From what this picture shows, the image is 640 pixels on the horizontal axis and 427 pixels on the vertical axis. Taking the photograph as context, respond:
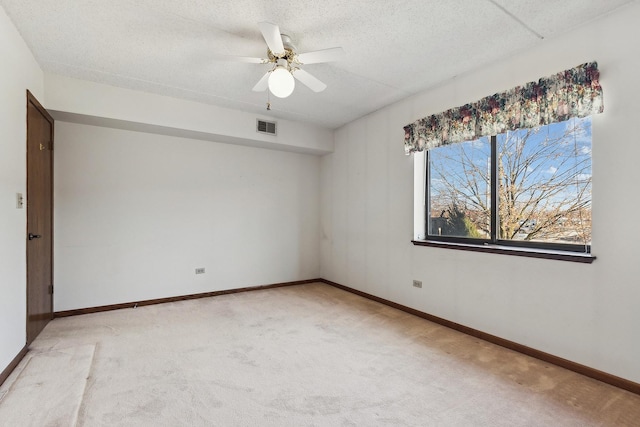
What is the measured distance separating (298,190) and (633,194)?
4.10 m

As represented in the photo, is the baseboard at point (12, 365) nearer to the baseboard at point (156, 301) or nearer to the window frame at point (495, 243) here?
the baseboard at point (156, 301)

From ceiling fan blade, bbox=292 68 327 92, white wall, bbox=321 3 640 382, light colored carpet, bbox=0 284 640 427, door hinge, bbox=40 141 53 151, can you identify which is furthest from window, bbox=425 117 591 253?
door hinge, bbox=40 141 53 151

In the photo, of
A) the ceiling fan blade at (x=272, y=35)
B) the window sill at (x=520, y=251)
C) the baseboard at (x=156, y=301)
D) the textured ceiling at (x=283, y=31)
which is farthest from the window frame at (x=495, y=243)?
the baseboard at (x=156, y=301)

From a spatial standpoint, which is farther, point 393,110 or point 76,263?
point 393,110

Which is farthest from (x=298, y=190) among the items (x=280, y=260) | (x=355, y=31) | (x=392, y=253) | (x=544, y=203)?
(x=544, y=203)

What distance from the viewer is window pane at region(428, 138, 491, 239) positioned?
10.3 ft

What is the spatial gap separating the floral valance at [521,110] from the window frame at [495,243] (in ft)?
0.85

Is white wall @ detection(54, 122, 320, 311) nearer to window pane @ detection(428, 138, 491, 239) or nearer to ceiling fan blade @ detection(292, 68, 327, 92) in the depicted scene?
ceiling fan blade @ detection(292, 68, 327, 92)

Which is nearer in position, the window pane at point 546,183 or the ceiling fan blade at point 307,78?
the window pane at point 546,183

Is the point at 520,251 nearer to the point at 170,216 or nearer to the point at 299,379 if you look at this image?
the point at 299,379

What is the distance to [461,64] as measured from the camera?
2906mm

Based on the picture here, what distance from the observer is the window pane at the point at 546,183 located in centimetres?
242

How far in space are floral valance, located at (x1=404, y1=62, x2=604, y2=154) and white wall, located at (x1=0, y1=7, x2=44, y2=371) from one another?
376 centimetres

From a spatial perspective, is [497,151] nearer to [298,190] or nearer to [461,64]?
[461,64]
